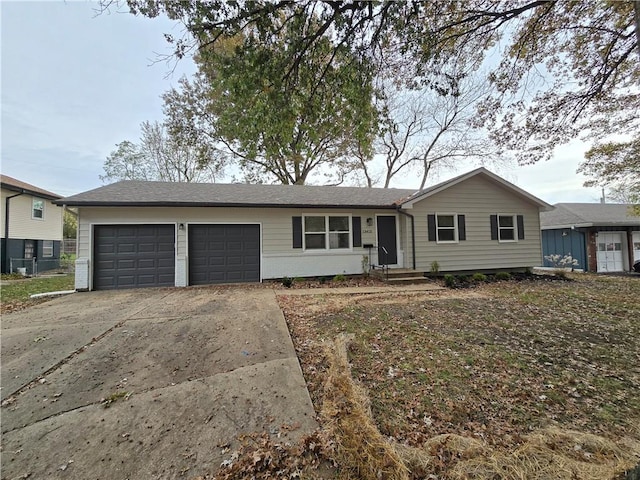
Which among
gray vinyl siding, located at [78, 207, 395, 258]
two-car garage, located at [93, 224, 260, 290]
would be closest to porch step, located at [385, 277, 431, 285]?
gray vinyl siding, located at [78, 207, 395, 258]

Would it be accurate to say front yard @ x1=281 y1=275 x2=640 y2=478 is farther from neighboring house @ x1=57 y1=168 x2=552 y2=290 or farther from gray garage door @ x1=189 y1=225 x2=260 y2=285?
neighboring house @ x1=57 y1=168 x2=552 y2=290

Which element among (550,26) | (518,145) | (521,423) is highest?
(550,26)

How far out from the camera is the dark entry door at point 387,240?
408 inches

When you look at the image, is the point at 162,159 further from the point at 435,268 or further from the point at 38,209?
the point at 435,268

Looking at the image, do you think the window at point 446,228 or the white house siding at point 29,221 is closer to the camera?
the window at point 446,228

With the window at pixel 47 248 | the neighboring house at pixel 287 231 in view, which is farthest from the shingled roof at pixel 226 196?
the window at pixel 47 248

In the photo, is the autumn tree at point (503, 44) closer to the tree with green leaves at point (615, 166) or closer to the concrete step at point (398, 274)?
the tree with green leaves at point (615, 166)

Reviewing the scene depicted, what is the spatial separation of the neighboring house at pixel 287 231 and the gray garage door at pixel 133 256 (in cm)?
3

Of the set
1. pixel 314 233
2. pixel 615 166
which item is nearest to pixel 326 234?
pixel 314 233

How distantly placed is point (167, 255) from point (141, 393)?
704 centimetres

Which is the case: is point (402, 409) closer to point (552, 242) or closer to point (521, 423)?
point (521, 423)

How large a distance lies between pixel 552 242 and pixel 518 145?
10.5 metres

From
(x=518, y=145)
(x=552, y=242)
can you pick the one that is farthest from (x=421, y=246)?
(x=552, y=242)

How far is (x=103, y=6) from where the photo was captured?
11.9 feet
